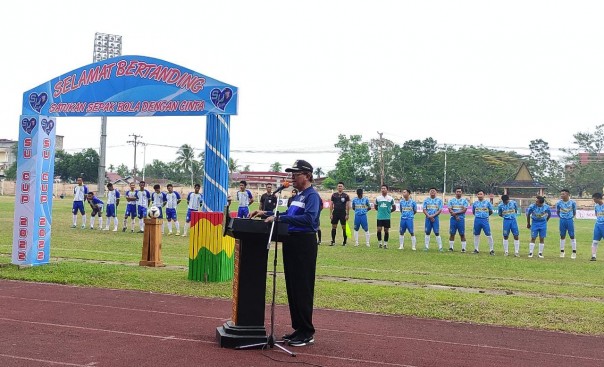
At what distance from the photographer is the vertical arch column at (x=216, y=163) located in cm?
1211

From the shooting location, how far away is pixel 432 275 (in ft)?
45.6

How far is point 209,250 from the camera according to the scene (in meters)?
12.1

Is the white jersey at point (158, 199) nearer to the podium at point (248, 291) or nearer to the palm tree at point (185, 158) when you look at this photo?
the podium at point (248, 291)

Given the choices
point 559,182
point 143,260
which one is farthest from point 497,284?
point 559,182

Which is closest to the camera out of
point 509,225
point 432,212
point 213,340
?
point 213,340

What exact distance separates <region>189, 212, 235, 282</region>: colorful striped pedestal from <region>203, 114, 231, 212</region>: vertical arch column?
0.26 m

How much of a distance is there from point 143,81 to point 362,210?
35.5 ft

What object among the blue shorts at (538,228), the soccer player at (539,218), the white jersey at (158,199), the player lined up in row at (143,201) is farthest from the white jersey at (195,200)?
the blue shorts at (538,228)

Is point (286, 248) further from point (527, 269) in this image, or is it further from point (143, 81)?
point (527, 269)

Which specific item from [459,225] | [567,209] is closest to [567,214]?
[567,209]

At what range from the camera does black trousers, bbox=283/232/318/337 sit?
7.10 metres

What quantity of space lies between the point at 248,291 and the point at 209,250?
5.16 m

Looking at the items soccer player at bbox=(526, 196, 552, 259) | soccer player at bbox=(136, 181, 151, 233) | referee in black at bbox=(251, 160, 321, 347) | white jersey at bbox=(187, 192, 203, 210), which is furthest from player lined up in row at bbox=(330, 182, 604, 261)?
referee in black at bbox=(251, 160, 321, 347)

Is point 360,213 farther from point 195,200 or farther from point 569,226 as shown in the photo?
point 569,226
